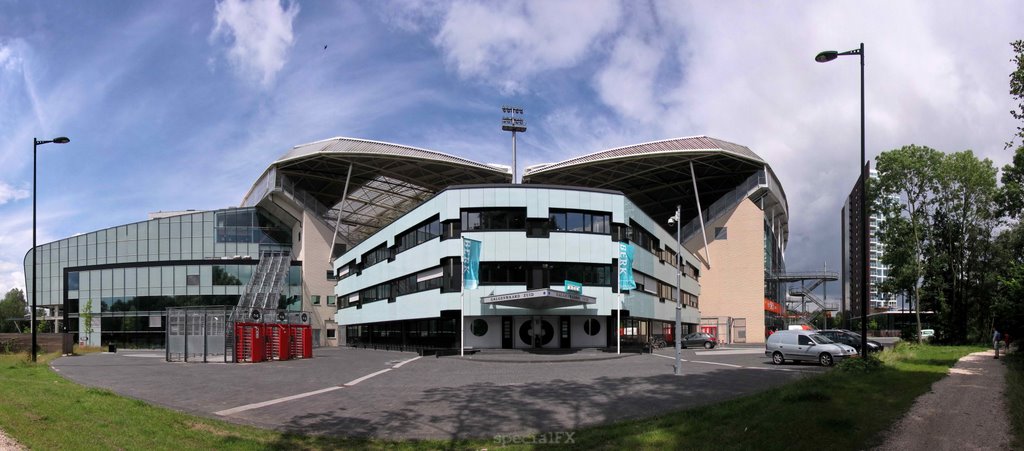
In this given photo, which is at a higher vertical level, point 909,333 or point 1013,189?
point 1013,189

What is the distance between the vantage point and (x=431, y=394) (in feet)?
62.7

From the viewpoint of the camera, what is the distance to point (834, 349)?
96.4ft

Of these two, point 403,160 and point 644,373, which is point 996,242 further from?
point 403,160

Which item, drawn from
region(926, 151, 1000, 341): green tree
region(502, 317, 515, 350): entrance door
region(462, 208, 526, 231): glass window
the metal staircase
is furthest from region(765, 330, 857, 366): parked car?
the metal staircase

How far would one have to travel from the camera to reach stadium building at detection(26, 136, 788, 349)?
140 feet

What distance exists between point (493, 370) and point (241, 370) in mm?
11186

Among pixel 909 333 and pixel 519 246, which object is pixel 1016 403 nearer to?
pixel 519 246

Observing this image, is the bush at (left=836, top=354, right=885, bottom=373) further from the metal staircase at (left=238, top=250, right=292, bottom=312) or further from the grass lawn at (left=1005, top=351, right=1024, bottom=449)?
the metal staircase at (left=238, top=250, right=292, bottom=312)

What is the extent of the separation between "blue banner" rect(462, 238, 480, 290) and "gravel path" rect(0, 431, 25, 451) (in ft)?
101

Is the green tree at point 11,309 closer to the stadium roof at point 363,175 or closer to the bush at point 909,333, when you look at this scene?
the stadium roof at point 363,175

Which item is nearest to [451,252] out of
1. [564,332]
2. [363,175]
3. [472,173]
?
[564,332]

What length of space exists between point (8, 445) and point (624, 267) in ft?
121

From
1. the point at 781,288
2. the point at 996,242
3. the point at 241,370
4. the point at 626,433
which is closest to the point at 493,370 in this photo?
the point at 241,370

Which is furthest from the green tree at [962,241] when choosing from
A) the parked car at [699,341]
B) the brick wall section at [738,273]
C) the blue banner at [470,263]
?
the blue banner at [470,263]
